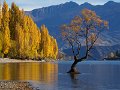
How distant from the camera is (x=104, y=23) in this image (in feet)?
249

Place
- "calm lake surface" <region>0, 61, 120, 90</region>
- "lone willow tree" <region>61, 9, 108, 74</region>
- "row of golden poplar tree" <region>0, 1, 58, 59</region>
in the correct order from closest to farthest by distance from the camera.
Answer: "calm lake surface" <region>0, 61, 120, 90</region>
"lone willow tree" <region>61, 9, 108, 74</region>
"row of golden poplar tree" <region>0, 1, 58, 59</region>

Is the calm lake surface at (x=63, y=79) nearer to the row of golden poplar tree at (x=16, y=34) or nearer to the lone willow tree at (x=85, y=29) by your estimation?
the lone willow tree at (x=85, y=29)

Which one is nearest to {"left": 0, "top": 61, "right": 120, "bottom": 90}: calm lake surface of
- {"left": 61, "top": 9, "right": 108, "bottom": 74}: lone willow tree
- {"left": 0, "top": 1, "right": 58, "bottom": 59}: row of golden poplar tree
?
{"left": 61, "top": 9, "right": 108, "bottom": 74}: lone willow tree

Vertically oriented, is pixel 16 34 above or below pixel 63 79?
above

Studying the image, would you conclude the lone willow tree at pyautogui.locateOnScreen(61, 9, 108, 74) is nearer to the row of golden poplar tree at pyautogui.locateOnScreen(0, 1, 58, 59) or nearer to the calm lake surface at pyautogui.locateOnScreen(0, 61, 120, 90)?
the calm lake surface at pyautogui.locateOnScreen(0, 61, 120, 90)

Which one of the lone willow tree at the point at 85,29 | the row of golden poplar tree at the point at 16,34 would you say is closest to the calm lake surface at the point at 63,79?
the lone willow tree at the point at 85,29

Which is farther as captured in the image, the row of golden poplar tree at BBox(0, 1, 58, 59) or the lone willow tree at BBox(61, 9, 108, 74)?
the row of golden poplar tree at BBox(0, 1, 58, 59)

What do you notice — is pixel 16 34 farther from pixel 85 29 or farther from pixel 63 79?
pixel 63 79

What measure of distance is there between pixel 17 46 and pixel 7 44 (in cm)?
Result: 1461

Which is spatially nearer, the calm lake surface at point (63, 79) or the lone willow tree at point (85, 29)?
the calm lake surface at point (63, 79)

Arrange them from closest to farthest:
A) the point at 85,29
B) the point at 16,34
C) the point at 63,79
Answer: the point at 63,79
the point at 85,29
the point at 16,34

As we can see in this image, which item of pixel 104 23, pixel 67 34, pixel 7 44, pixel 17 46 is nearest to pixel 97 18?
pixel 104 23

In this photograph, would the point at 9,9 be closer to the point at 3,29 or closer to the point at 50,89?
the point at 3,29

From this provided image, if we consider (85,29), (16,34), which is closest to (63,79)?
(85,29)
